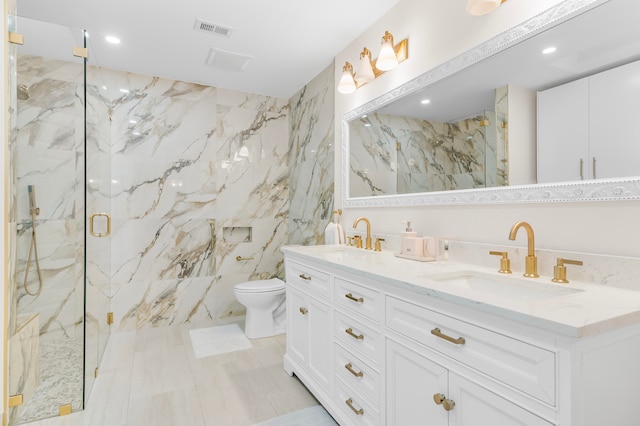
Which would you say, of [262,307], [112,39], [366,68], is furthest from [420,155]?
[112,39]

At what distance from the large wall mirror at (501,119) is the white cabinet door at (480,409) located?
78 cm

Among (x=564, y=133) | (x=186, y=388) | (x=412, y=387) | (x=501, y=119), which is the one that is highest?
A: (x=501, y=119)

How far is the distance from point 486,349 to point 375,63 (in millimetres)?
1934

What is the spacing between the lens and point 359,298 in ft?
4.90

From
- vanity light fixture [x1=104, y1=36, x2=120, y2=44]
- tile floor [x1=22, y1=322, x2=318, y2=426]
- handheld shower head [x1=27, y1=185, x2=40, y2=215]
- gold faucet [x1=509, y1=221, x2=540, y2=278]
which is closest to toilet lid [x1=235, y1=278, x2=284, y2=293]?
tile floor [x1=22, y1=322, x2=318, y2=426]

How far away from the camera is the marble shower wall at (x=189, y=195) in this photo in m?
3.13

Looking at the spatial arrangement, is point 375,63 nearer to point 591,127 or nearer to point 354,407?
point 591,127

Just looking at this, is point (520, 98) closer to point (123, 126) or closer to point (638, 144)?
point (638, 144)

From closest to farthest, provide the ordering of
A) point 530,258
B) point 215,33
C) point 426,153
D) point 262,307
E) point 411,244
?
point 530,258 < point 411,244 < point 426,153 < point 215,33 < point 262,307

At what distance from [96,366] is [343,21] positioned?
3.01 meters

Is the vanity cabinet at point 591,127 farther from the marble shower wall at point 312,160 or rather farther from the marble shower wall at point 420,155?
the marble shower wall at point 312,160

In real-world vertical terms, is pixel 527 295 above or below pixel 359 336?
above

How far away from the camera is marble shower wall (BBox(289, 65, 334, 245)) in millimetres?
2963

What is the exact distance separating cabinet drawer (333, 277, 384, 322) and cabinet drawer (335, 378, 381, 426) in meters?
0.40
